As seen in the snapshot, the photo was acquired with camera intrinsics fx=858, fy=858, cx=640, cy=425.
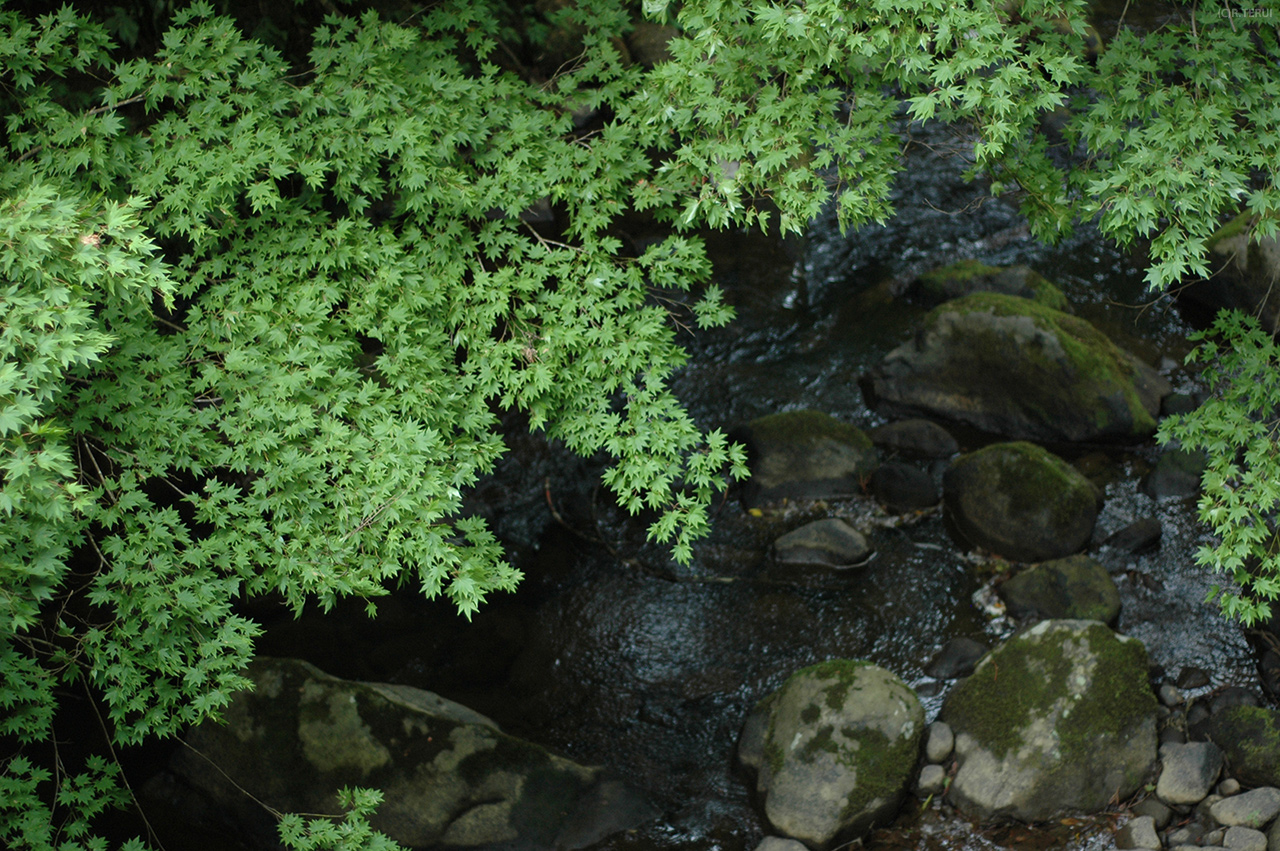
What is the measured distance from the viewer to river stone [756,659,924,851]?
217 inches

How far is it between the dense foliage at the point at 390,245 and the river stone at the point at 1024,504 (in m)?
3.02

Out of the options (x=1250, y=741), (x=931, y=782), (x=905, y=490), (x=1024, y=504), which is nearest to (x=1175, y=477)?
(x=1024, y=504)

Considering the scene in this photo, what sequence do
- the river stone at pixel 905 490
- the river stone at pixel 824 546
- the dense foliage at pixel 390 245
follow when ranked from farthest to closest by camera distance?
1. the river stone at pixel 905 490
2. the river stone at pixel 824 546
3. the dense foliage at pixel 390 245

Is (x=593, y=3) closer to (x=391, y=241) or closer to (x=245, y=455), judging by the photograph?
(x=391, y=241)

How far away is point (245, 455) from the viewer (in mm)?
4414

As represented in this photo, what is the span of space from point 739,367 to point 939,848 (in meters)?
5.70

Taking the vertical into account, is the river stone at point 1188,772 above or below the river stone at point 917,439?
below

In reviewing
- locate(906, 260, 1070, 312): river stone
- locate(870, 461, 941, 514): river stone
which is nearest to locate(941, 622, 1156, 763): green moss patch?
locate(870, 461, 941, 514): river stone

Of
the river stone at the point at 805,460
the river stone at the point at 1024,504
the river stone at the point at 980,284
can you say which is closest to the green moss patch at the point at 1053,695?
the river stone at the point at 1024,504

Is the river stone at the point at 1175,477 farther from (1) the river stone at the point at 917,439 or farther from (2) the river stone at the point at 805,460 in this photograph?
(2) the river stone at the point at 805,460

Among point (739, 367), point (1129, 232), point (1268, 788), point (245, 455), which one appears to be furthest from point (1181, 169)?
point (739, 367)

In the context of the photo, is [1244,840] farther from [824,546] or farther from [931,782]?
[824,546]

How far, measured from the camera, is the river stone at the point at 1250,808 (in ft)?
17.1

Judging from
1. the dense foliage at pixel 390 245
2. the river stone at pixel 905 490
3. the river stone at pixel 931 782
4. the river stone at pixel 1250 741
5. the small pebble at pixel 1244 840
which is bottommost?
the river stone at pixel 931 782
